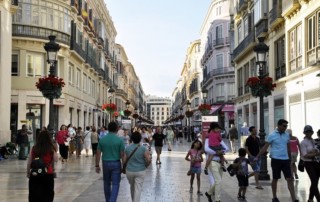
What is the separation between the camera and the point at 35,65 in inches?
1382

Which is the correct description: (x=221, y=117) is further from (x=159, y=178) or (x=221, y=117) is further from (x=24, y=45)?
(x=159, y=178)

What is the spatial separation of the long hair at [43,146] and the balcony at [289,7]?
19289 mm

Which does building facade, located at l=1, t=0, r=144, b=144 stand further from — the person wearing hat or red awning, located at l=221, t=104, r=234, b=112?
the person wearing hat

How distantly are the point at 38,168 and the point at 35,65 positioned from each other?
28509mm

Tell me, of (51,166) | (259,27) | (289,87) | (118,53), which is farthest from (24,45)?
(118,53)

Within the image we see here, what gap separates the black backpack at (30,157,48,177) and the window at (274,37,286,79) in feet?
73.9

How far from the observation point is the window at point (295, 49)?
983 inches

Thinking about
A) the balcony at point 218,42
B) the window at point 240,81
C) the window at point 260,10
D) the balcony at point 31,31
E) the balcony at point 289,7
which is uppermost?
the balcony at point 218,42

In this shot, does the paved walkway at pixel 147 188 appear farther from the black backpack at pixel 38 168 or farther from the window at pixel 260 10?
the window at pixel 260 10

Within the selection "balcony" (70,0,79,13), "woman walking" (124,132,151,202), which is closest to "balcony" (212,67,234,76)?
"balcony" (70,0,79,13)

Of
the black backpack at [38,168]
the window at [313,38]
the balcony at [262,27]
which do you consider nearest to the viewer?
the black backpack at [38,168]

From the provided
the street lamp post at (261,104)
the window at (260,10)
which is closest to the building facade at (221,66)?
the window at (260,10)

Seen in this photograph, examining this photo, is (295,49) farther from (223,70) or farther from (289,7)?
(223,70)

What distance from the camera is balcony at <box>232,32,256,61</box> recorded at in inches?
1370
